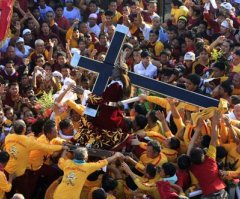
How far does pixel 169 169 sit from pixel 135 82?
3.89 feet

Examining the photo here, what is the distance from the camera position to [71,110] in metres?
13.2

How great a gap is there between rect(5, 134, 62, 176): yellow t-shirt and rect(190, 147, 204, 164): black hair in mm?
1850

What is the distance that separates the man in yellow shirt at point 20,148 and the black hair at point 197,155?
70.6 inches

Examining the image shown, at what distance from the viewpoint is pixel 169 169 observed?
11305 mm

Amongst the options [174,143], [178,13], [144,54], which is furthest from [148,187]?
[178,13]

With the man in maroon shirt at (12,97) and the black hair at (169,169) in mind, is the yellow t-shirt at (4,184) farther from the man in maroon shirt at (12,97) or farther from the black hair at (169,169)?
the man in maroon shirt at (12,97)

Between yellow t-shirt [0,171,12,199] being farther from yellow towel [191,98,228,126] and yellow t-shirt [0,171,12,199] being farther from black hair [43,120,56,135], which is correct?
yellow towel [191,98,228,126]

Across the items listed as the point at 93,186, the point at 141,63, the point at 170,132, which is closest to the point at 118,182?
the point at 93,186

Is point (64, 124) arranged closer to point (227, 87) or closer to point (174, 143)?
point (174, 143)

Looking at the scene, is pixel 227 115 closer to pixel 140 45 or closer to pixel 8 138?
pixel 8 138

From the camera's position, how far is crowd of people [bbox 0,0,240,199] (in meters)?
11.4

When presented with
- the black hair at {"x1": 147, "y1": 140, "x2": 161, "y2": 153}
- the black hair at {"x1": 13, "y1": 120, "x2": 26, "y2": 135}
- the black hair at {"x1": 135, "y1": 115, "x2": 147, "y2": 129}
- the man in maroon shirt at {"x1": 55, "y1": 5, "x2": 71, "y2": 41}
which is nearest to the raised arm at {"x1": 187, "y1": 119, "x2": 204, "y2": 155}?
the black hair at {"x1": 147, "y1": 140, "x2": 161, "y2": 153}

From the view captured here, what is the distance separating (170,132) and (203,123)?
713 millimetres

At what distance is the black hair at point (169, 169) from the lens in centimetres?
1131
